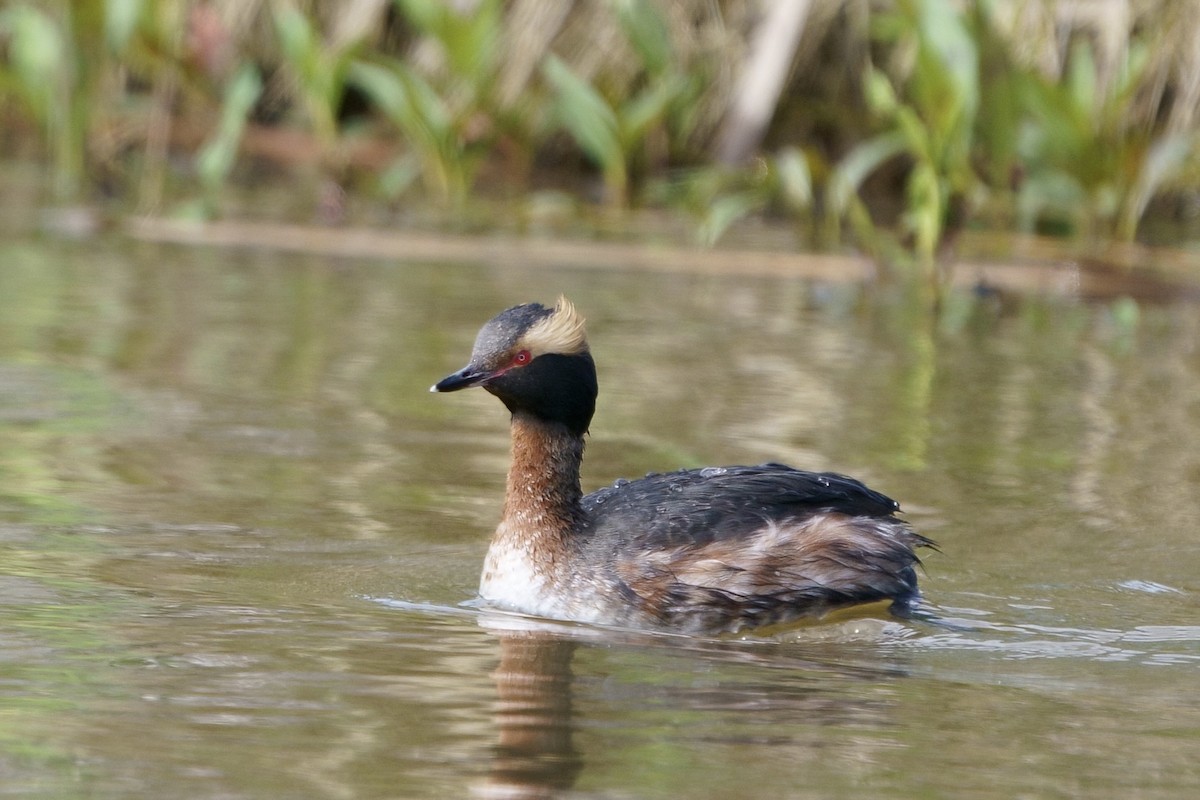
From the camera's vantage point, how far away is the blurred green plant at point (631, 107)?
1383cm

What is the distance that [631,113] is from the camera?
1466cm

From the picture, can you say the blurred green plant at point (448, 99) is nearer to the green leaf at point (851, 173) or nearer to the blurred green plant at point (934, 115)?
the green leaf at point (851, 173)

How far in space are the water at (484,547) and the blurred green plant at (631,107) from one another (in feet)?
9.50

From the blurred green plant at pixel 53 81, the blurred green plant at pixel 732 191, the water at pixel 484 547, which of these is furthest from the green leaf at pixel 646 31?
the blurred green plant at pixel 53 81

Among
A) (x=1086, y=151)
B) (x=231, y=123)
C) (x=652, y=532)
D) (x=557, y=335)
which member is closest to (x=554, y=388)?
(x=557, y=335)

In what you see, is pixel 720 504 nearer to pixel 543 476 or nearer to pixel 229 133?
pixel 543 476

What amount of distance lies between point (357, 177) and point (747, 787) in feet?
41.4

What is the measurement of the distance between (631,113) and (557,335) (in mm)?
9113

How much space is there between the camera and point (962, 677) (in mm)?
4914

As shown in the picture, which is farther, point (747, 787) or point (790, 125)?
point (790, 125)

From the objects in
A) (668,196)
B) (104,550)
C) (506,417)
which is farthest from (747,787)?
(668,196)

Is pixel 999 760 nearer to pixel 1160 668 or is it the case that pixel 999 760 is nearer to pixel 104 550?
pixel 1160 668

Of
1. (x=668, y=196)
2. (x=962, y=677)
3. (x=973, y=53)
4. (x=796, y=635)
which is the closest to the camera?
(x=962, y=677)

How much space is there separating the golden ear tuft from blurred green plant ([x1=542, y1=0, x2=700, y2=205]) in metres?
7.99
